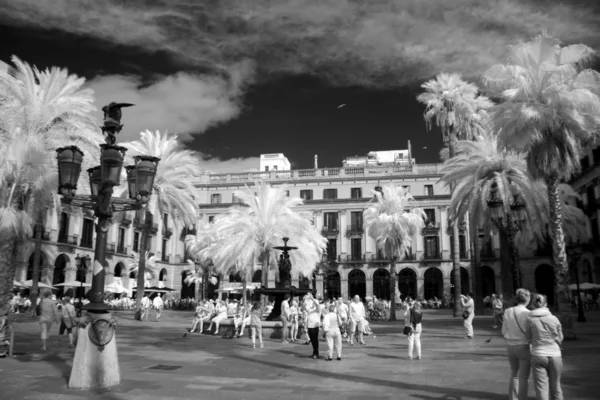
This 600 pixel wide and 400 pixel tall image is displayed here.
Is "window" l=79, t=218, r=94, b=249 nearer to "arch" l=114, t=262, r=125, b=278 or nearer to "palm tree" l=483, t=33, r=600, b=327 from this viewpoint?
"arch" l=114, t=262, r=125, b=278

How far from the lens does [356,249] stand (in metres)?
61.9

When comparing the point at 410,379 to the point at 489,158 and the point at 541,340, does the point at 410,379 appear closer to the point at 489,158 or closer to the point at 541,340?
the point at 541,340

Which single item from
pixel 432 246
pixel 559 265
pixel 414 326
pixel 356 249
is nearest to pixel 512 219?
pixel 559 265

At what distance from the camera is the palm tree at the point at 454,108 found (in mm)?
32000

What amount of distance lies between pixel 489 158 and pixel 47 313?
21257 mm

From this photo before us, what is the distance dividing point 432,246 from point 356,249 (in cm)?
962

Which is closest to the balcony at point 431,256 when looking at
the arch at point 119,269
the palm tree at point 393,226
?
the palm tree at point 393,226

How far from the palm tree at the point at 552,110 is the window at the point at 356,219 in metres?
43.3

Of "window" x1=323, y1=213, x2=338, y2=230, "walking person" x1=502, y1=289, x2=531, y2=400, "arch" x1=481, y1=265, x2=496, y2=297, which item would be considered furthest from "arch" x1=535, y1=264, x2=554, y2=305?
"walking person" x1=502, y1=289, x2=531, y2=400

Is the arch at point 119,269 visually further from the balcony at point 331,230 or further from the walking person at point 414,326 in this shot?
the walking person at point 414,326

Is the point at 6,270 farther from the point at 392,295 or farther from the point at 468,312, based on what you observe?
the point at 392,295

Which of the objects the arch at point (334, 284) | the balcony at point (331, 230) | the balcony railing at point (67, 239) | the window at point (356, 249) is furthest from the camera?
the arch at point (334, 284)

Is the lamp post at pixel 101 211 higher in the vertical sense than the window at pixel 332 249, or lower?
lower

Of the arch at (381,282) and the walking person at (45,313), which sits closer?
the walking person at (45,313)
